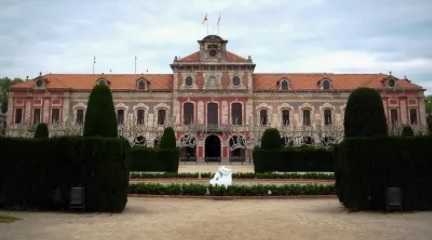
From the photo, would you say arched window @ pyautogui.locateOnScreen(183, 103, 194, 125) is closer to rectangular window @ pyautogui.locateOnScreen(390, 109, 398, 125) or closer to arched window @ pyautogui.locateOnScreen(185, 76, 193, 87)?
arched window @ pyautogui.locateOnScreen(185, 76, 193, 87)

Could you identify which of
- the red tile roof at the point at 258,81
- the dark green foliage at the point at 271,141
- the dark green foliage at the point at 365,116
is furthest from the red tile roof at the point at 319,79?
the dark green foliage at the point at 365,116

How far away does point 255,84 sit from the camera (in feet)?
147

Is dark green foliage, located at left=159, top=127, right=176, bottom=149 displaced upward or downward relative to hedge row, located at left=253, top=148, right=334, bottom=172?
upward

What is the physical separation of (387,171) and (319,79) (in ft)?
Result: 118

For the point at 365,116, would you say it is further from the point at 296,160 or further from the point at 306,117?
the point at 306,117

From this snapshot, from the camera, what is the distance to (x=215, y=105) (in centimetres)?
4325

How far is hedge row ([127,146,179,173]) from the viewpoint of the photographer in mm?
26344

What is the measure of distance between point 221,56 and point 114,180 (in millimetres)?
34359

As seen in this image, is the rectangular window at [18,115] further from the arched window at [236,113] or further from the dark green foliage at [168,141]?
the arched window at [236,113]

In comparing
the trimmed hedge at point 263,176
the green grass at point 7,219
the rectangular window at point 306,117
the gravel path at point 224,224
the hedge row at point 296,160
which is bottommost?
the gravel path at point 224,224

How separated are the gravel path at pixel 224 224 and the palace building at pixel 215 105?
31255mm

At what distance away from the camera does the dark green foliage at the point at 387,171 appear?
34.3ft

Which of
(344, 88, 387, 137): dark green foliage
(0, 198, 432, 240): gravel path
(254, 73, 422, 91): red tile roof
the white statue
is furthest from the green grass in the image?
(254, 73, 422, 91): red tile roof

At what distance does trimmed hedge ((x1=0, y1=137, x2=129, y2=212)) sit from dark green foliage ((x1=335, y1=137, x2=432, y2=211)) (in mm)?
6354
